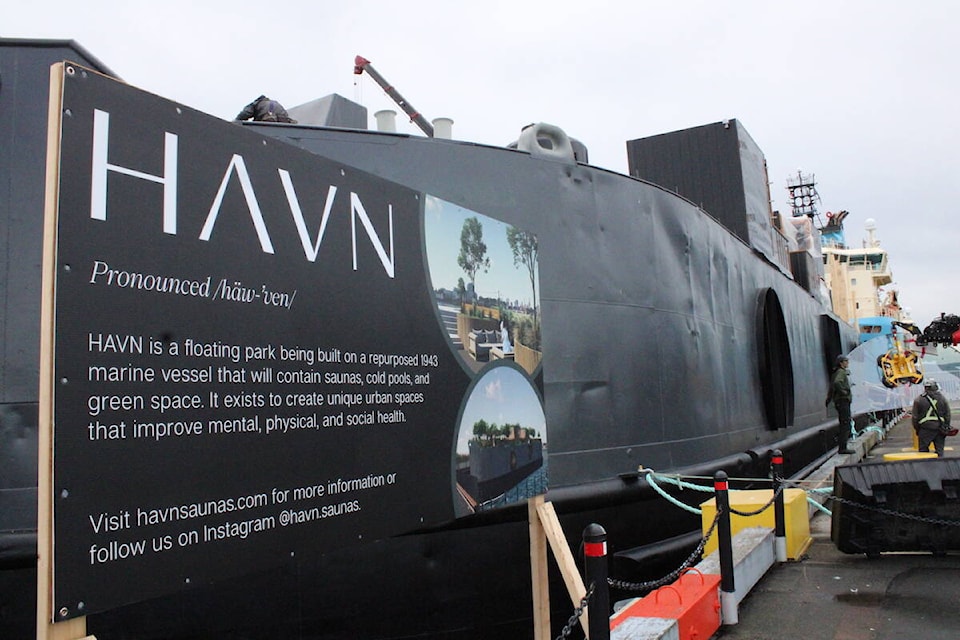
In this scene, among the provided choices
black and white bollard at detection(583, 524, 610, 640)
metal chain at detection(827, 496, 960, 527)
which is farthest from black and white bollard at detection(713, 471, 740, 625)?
black and white bollard at detection(583, 524, 610, 640)

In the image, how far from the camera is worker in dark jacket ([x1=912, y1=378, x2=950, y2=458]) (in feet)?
30.3

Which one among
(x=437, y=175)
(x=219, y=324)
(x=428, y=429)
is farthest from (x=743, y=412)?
(x=219, y=324)

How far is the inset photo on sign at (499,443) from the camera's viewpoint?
9.12 ft

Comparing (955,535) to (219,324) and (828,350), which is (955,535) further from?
(828,350)

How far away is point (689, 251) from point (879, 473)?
268cm

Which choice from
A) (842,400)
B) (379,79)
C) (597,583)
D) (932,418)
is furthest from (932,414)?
(379,79)

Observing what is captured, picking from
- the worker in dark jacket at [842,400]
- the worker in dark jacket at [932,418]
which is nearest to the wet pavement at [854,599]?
the worker in dark jacket at [932,418]

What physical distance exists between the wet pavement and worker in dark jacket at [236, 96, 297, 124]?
4135mm

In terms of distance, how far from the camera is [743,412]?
7.85 m

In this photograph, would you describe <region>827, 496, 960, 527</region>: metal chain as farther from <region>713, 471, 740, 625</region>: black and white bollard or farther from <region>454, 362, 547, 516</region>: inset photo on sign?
<region>454, 362, 547, 516</region>: inset photo on sign

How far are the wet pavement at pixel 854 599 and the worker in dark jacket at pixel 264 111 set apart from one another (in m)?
4.13

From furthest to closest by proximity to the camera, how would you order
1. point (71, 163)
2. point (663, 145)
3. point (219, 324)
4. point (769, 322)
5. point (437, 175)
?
point (663, 145) < point (769, 322) < point (437, 175) < point (219, 324) < point (71, 163)

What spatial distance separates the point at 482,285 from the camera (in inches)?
118

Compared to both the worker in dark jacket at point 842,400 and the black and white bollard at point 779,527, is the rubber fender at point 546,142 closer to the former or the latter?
the black and white bollard at point 779,527
